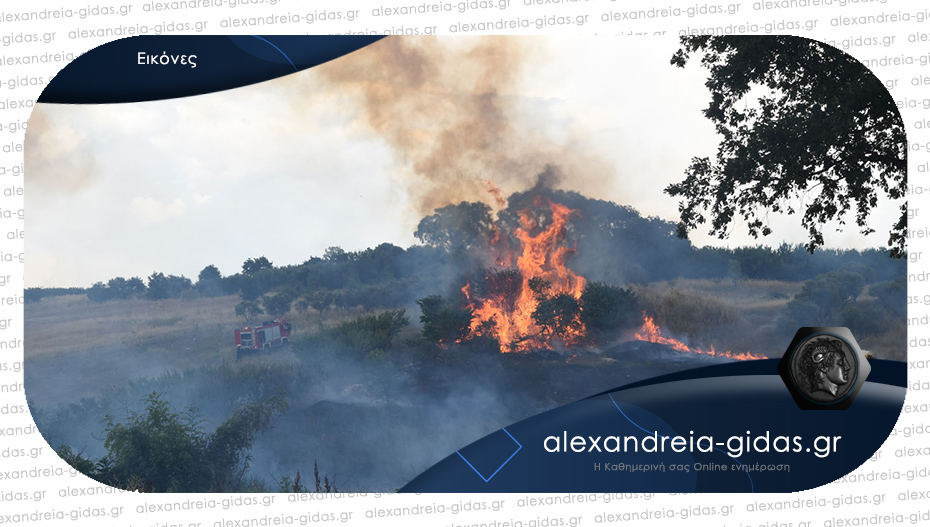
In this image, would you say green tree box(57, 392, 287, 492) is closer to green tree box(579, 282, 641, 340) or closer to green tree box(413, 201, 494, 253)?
green tree box(413, 201, 494, 253)

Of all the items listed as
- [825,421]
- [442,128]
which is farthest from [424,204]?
[825,421]

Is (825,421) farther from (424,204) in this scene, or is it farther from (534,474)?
(424,204)

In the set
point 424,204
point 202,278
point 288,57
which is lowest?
point 202,278

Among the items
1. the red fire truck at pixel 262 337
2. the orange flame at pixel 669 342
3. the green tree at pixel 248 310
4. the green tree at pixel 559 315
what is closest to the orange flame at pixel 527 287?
the green tree at pixel 559 315

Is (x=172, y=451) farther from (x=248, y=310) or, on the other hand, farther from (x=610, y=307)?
(x=610, y=307)

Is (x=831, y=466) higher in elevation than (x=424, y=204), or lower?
lower

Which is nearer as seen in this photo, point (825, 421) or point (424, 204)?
point (825, 421)

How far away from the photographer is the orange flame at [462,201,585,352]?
10266mm

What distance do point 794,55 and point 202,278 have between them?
872cm

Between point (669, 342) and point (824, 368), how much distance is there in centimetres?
198

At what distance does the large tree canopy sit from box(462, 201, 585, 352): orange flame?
66.6 inches

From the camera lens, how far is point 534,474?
961cm

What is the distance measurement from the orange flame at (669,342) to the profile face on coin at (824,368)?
1.90ft

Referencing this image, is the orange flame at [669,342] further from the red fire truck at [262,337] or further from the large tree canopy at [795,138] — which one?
the red fire truck at [262,337]
